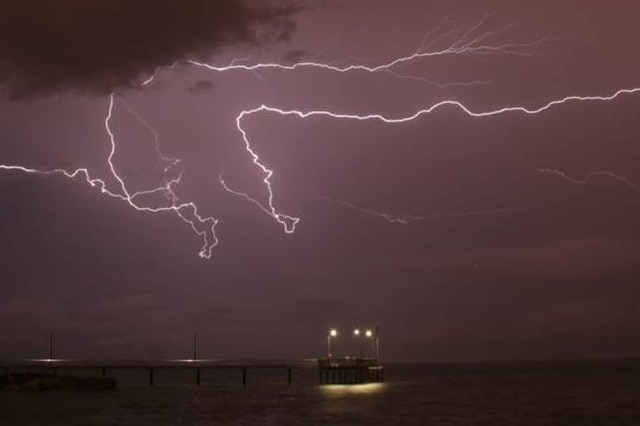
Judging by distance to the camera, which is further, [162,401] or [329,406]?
[162,401]

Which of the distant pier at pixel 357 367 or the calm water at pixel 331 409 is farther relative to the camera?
the distant pier at pixel 357 367

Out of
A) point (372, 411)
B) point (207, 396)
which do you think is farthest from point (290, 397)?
point (372, 411)

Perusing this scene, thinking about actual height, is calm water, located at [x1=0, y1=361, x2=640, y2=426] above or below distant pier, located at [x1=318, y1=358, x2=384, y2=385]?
below

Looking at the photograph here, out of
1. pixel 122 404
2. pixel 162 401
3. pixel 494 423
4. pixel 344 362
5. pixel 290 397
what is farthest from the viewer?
pixel 344 362

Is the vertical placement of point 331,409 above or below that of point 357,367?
below

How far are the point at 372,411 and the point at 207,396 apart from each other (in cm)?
2298

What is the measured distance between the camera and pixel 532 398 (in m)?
63.3

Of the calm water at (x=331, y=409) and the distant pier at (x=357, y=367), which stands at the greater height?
the distant pier at (x=357, y=367)

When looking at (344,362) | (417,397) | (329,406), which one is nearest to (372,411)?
(329,406)

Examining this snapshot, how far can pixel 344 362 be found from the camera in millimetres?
80812

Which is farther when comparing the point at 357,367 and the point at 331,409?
the point at 357,367

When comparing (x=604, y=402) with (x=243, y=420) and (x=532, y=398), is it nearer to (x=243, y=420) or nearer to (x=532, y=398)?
(x=532, y=398)

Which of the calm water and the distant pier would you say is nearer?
the calm water

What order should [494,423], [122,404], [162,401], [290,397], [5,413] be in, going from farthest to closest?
[290,397] → [162,401] → [122,404] → [5,413] → [494,423]
